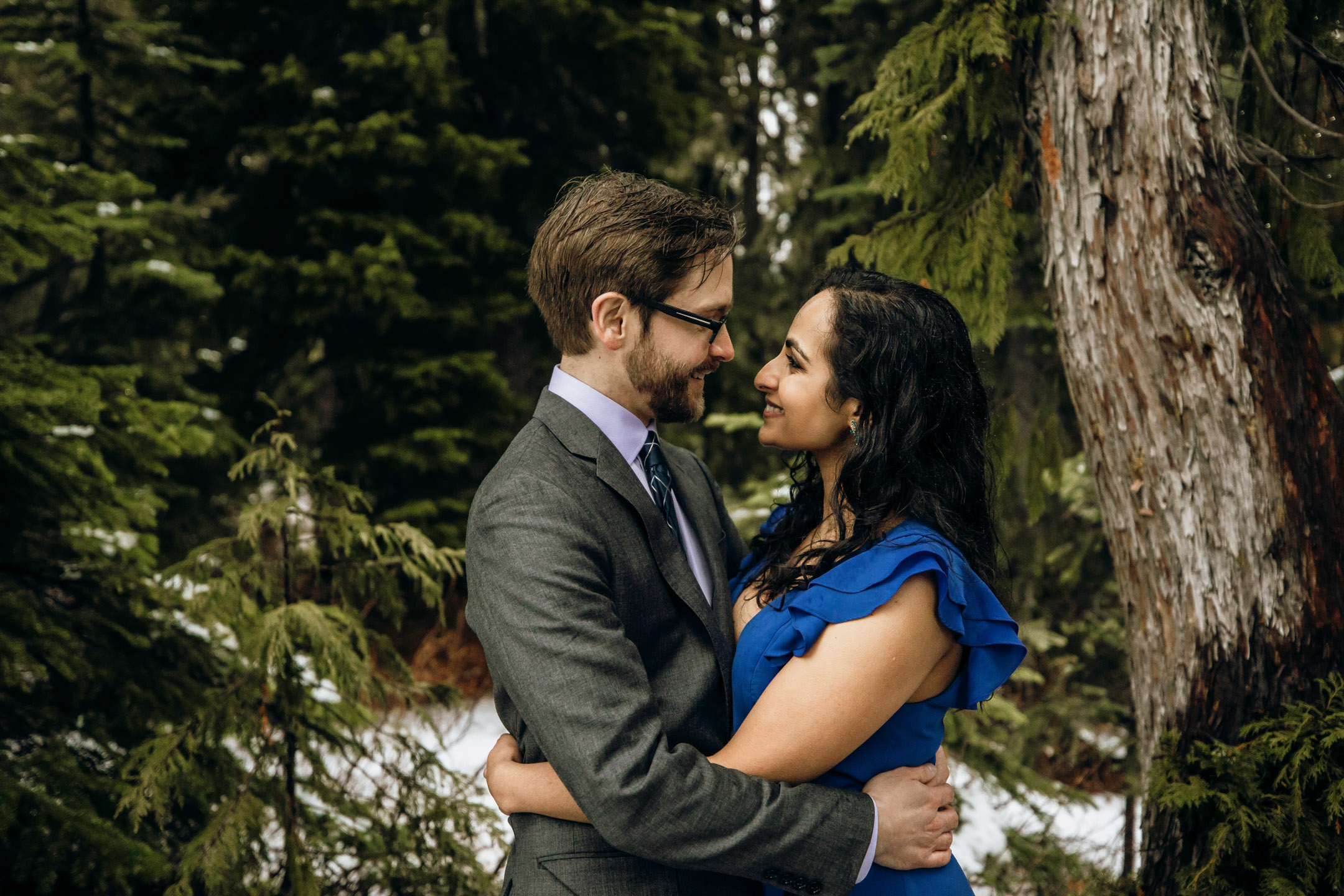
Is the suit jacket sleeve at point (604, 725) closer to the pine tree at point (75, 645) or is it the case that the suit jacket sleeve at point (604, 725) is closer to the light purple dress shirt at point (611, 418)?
the light purple dress shirt at point (611, 418)

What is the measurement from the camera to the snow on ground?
19.9ft

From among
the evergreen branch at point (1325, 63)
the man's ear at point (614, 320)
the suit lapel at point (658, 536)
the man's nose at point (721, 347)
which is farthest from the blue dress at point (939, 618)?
the evergreen branch at point (1325, 63)

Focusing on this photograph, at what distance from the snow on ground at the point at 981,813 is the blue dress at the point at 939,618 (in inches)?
158

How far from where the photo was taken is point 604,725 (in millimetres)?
1660

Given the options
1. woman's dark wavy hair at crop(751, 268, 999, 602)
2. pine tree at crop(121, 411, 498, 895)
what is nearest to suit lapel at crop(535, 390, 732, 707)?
woman's dark wavy hair at crop(751, 268, 999, 602)

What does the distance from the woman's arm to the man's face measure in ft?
1.95

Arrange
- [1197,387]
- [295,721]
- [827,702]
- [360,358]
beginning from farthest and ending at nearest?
[360,358], [295,721], [1197,387], [827,702]

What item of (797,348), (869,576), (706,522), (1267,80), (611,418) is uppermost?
(1267,80)

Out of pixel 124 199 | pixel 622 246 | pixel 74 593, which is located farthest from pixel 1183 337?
pixel 124 199

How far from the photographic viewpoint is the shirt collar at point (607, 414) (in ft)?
6.84

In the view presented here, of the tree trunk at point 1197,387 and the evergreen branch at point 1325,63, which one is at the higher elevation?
the evergreen branch at point 1325,63

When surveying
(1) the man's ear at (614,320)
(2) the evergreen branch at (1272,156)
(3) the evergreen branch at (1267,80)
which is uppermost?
(3) the evergreen branch at (1267,80)

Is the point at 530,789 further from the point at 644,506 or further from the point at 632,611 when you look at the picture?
the point at 644,506

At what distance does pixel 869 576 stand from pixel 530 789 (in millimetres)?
833
